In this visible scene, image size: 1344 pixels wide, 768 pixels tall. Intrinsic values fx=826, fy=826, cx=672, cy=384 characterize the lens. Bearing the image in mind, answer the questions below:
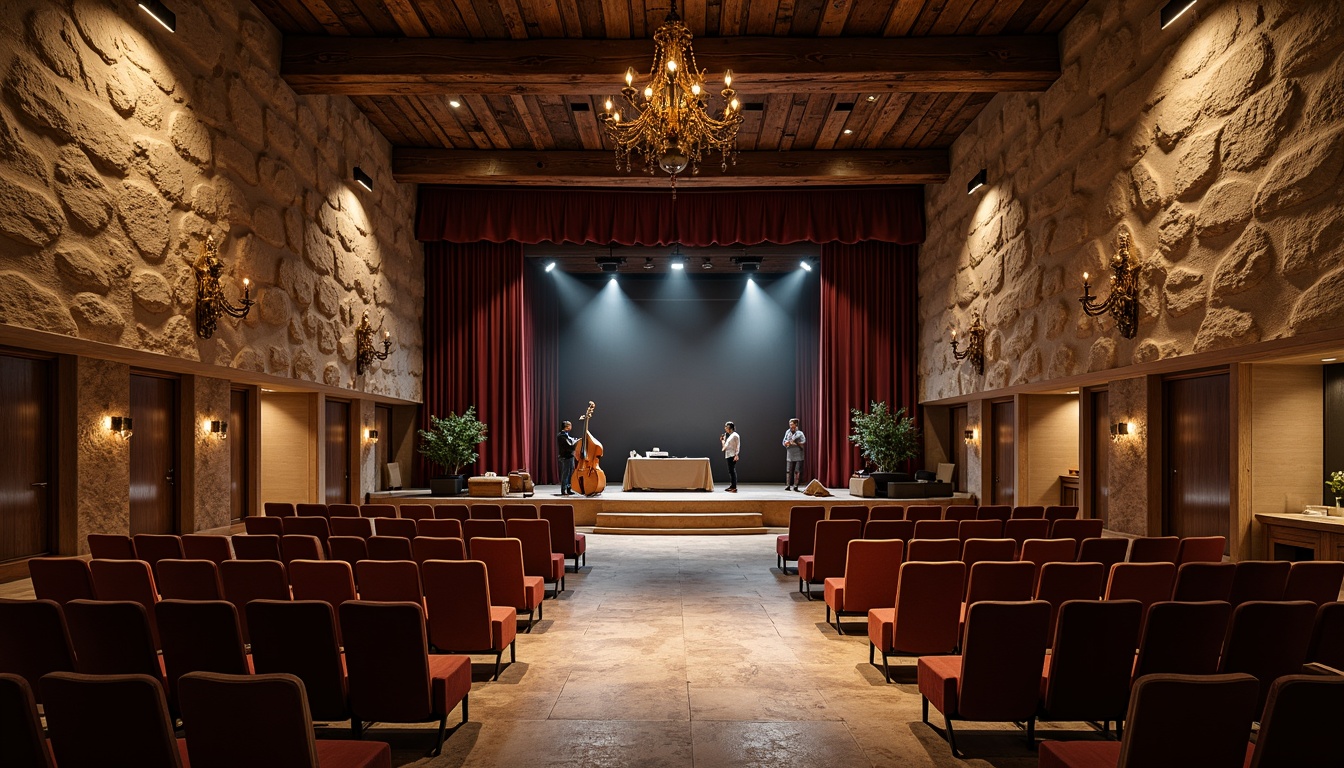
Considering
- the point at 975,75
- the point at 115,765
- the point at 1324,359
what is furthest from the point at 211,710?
the point at 975,75

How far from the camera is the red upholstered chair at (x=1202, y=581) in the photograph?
4.35m

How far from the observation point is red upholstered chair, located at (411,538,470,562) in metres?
5.45

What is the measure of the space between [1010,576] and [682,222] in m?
11.5

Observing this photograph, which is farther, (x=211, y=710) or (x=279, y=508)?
(x=279, y=508)

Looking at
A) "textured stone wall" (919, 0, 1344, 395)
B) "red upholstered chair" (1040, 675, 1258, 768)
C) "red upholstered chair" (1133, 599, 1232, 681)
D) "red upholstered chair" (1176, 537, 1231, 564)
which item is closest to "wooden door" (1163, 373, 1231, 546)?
"textured stone wall" (919, 0, 1344, 395)

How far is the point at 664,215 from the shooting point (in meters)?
15.2

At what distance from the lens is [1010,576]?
4602 mm

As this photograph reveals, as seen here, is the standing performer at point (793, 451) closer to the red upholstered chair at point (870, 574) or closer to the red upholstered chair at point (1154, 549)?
the red upholstered chair at point (870, 574)

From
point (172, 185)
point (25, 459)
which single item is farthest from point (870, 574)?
point (172, 185)

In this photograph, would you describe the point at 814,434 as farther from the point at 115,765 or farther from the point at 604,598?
the point at 115,765

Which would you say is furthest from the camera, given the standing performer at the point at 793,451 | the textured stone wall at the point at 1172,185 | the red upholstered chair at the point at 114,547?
the standing performer at the point at 793,451

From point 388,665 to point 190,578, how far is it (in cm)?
181

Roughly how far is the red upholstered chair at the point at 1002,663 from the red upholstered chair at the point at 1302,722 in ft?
4.26

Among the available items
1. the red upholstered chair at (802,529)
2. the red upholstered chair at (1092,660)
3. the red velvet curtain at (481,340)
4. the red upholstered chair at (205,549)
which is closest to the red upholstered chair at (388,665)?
the red upholstered chair at (205,549)
